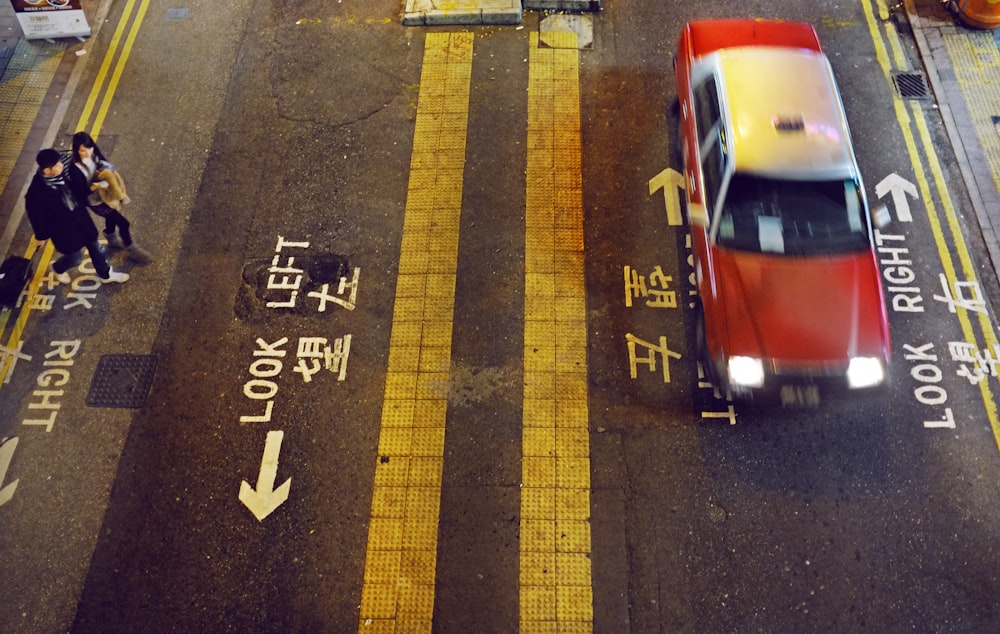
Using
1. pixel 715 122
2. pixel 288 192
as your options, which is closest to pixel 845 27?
pixel 715 122

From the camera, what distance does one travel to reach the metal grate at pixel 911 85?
8.59 meters

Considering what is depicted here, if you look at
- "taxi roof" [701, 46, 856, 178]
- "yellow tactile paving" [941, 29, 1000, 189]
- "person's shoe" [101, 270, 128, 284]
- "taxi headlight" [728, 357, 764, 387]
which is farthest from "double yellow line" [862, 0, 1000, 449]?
"person's shoe" [101, 270, 128, 284]

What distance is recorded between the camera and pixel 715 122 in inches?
268

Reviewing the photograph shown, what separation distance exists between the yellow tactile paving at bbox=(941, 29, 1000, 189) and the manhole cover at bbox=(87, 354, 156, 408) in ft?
32.0

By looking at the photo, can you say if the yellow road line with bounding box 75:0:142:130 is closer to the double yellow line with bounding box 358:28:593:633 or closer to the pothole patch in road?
the double yellow line with bounding box 358:28:593:633

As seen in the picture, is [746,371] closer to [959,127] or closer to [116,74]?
[959,127]

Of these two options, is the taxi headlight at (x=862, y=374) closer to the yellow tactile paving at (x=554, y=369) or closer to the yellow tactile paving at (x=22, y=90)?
the yellow tactile paving at (x=554, y=369)

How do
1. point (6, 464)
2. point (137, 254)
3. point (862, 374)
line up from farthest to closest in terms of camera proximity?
1. point (137, 254)
2. point (6, 464)
3. point (862, 374)

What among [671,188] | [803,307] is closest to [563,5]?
[671,188]

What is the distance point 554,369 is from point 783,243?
2.47m

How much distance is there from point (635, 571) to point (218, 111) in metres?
7.37

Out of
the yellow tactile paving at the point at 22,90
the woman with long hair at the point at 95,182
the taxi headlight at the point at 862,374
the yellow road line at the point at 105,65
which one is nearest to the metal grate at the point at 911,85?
the taxi headlight at the point at 862,374

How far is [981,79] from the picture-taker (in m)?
8.63

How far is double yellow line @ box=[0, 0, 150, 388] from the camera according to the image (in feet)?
23.5
